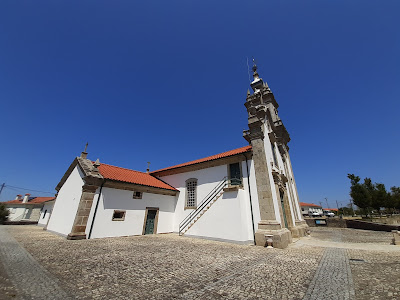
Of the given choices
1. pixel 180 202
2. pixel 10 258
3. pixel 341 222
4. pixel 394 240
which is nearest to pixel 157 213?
pixel 180 202

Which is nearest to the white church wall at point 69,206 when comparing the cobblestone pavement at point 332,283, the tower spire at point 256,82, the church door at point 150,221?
the church door at point 150,221

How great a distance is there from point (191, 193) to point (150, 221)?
4.33m

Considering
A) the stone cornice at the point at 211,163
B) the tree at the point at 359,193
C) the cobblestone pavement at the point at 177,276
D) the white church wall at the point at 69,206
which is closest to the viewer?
the cobblestone pavement at the point at 177,276

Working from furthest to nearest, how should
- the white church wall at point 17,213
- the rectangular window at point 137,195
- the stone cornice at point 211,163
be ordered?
the white church wall at point 17,213 < the rectangular window at point 137,195 < the stone cornice at point 211,163

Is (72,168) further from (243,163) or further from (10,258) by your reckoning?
(243,163)

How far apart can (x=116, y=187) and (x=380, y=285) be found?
45.2ft

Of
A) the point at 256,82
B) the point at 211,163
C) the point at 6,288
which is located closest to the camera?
the point at 6,288

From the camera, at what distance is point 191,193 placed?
15859 millimetres

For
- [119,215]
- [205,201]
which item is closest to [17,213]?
[119,215]

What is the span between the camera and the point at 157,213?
586 inches

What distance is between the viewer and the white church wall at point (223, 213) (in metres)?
11.2

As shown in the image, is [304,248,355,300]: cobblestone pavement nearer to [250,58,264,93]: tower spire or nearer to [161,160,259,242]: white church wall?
[161,160,259,242]: white church wall

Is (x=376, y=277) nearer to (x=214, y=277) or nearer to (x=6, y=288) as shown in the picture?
(x=214, y=277)

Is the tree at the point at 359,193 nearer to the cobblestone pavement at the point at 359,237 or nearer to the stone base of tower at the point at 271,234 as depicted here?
the cobblestone pavement at the point at 359,237
